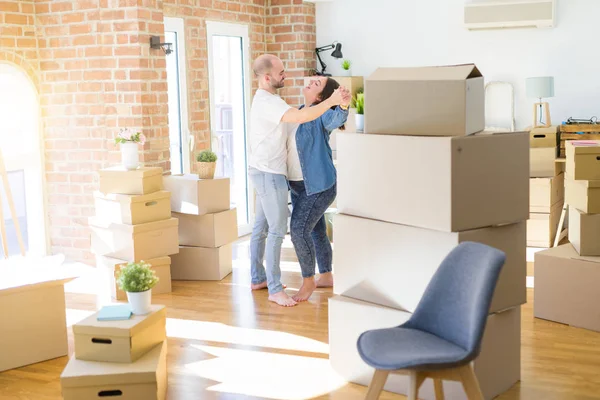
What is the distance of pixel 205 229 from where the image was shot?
5961mm

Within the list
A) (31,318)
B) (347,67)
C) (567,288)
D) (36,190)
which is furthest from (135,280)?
(347,67)

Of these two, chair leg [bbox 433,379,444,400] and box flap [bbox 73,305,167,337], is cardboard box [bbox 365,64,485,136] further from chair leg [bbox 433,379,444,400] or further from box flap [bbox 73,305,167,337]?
box flap [bbox 73,305,167,337]

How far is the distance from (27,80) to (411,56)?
11.8 ft

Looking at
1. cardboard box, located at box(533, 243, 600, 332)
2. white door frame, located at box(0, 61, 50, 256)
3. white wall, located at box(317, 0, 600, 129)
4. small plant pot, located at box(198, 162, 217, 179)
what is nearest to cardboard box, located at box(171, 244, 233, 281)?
small plant pot, located at box(198, 162, 217, 179)

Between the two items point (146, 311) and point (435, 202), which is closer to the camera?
point (435, 202)

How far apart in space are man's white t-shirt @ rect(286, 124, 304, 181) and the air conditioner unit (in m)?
2.85

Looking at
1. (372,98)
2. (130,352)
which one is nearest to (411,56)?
(372,98)

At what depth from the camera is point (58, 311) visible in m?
4.34

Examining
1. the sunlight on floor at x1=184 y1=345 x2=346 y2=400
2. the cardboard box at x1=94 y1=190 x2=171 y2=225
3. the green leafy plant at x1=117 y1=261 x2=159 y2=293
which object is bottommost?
the sunlight on floor at x1=184 y1=345 x2=346 y2=400

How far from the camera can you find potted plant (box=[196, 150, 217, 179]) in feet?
19.7

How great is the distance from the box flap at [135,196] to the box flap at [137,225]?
0.54 ft

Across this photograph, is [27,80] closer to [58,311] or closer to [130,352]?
[58,311]

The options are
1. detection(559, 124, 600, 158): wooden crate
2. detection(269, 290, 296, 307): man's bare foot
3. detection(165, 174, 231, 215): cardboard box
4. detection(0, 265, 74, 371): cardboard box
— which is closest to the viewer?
detection(0, 265, 74, 371): cardboard box

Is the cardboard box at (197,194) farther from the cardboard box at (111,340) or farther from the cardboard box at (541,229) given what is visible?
the cardboard box at (541,229)
